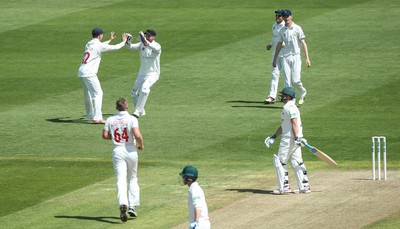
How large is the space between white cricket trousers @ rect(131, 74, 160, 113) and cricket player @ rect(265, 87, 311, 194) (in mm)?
8472

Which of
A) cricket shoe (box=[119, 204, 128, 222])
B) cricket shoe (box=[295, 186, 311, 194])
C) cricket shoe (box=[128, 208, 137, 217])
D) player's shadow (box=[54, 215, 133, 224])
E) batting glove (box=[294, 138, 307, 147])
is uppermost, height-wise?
batting glove (box=[294, 138, 307, 147])

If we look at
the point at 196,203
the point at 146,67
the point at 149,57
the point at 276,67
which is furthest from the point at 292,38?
the point at 196,203

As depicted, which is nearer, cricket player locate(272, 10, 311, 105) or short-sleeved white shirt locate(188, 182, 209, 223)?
short-sleeved white shirt locate(188, 182, 209, 223)

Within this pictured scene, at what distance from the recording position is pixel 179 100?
3200cm

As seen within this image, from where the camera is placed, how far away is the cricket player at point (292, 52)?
30.2 meters

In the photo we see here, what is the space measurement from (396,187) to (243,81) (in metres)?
12.6

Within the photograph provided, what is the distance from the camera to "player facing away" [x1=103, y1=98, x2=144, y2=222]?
1981 centimetres

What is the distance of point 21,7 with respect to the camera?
45.1 m

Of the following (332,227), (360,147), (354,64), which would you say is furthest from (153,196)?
(354,64)

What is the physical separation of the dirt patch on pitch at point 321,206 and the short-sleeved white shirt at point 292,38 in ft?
25.5

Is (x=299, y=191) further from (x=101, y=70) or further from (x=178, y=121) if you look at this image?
(x=101, y=70)

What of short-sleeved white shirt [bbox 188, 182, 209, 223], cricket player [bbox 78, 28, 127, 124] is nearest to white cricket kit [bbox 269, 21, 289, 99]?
cricket player [bbox 78, 28, 127, 124]

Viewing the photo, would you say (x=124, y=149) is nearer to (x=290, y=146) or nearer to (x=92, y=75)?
(x=290, y=146)

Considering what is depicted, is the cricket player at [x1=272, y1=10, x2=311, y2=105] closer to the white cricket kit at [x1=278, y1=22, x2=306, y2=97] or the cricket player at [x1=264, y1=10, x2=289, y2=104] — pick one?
the white cricket kit at [x1=278, y1=22, x2=306, y2=97]
